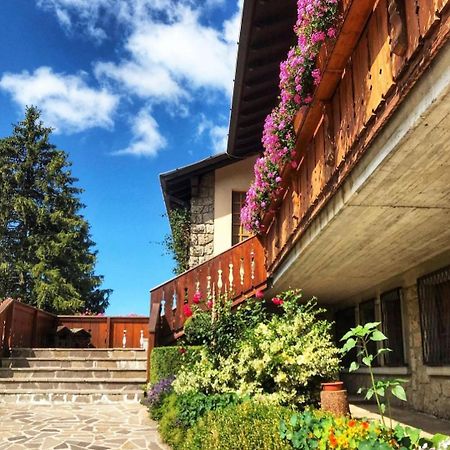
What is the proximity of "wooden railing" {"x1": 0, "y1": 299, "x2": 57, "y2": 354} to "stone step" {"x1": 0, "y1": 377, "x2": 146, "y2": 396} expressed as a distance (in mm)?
1584

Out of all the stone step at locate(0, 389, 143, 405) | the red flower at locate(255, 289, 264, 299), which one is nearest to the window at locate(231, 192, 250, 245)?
the red flower at locate(255, 289, 264, 299)

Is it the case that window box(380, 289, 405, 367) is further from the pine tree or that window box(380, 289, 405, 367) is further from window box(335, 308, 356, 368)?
the pine tree

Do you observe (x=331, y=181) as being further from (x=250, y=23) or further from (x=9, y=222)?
(x=9, y=222)

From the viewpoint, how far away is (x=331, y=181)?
4.78 m

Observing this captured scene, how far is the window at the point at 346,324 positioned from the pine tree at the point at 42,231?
1520cm

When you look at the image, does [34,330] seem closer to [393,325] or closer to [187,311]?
[187,311]

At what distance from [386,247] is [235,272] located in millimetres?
Answer: 4161

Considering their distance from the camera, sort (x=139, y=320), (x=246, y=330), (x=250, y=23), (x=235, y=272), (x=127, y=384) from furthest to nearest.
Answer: (x=139, y=320), (x=235, y=272), (x=127, y=384), (x=250, y=23), (x=246, y=330)

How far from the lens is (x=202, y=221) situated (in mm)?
13445

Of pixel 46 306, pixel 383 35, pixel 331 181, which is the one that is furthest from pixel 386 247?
pixel 46 306

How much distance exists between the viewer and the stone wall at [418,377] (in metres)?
7.15

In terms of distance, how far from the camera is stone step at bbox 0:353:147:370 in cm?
1041

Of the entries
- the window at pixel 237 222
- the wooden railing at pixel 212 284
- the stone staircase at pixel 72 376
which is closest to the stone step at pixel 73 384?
the stone staircase at pixel 72 376

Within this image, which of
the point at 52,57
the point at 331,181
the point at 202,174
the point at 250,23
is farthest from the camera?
the point at 202,174
